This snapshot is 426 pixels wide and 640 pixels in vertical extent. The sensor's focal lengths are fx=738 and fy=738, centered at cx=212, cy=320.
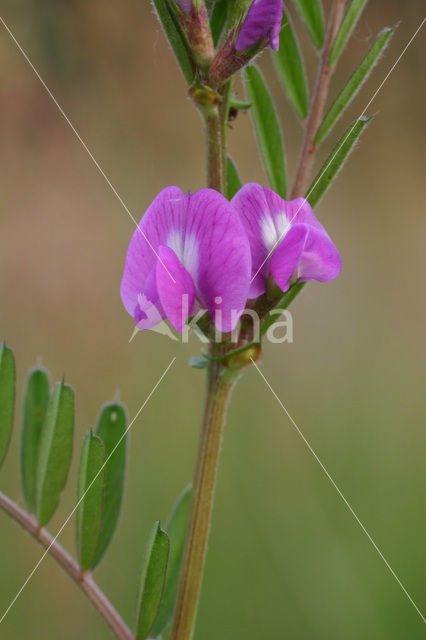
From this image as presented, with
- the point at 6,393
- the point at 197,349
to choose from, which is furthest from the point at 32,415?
the point at 197,349

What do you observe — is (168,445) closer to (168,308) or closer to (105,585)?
(105,585)

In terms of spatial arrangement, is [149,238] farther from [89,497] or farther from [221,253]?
[89,497]

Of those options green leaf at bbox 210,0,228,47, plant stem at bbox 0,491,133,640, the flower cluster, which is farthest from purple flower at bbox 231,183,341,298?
plant stem at bbox 0,491,133,640

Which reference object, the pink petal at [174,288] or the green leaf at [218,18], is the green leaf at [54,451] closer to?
the pink petal at [174,288]

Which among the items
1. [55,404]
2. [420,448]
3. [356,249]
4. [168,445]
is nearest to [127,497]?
[168,445]

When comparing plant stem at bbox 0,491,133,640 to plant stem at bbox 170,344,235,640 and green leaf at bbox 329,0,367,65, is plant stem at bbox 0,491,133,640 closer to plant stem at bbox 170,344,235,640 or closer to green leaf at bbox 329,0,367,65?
plant stem at bbox 170,344,235,640

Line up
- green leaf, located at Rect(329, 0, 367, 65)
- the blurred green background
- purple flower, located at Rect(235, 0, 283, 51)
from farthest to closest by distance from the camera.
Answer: the blurred green background < green leaf, located at Rect(329, 0, 367, 65) < purple flower, located at Rect(235, 0, 283, 51)
